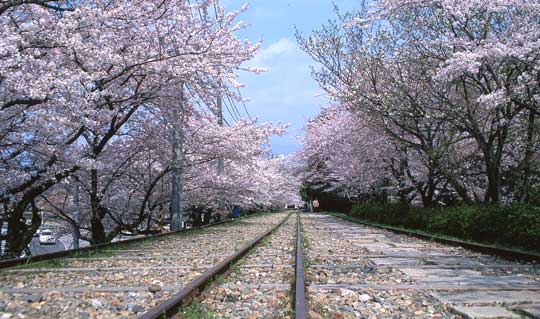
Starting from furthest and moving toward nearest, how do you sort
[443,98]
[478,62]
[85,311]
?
[443,98] < [478,62] < [85,311]

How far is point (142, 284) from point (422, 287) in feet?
11.5

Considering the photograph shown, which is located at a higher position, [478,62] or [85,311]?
[478,62]

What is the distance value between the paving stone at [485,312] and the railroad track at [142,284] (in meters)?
1.63

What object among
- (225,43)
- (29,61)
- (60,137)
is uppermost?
(225,43)

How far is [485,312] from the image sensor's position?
472 centimetres

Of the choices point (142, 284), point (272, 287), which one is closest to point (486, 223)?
point (272, 287)

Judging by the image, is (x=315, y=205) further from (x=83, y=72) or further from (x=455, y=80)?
(x=83, y=72)

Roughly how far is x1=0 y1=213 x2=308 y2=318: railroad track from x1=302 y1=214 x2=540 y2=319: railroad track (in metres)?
0.56

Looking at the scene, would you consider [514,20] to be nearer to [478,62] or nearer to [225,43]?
[478,62]

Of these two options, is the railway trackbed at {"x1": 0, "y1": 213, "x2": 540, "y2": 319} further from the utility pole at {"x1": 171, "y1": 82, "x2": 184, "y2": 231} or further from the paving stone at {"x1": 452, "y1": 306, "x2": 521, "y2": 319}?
the utility pole at {"x1": 171, "y1": 82, "x2": 184, "y2": 231}

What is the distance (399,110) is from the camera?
53.1 feet

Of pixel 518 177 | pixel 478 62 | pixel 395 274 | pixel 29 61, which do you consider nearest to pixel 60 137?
pixel 29 61

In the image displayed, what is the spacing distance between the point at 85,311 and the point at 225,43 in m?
9.84

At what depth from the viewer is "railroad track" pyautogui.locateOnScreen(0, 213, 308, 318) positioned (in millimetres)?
5059
